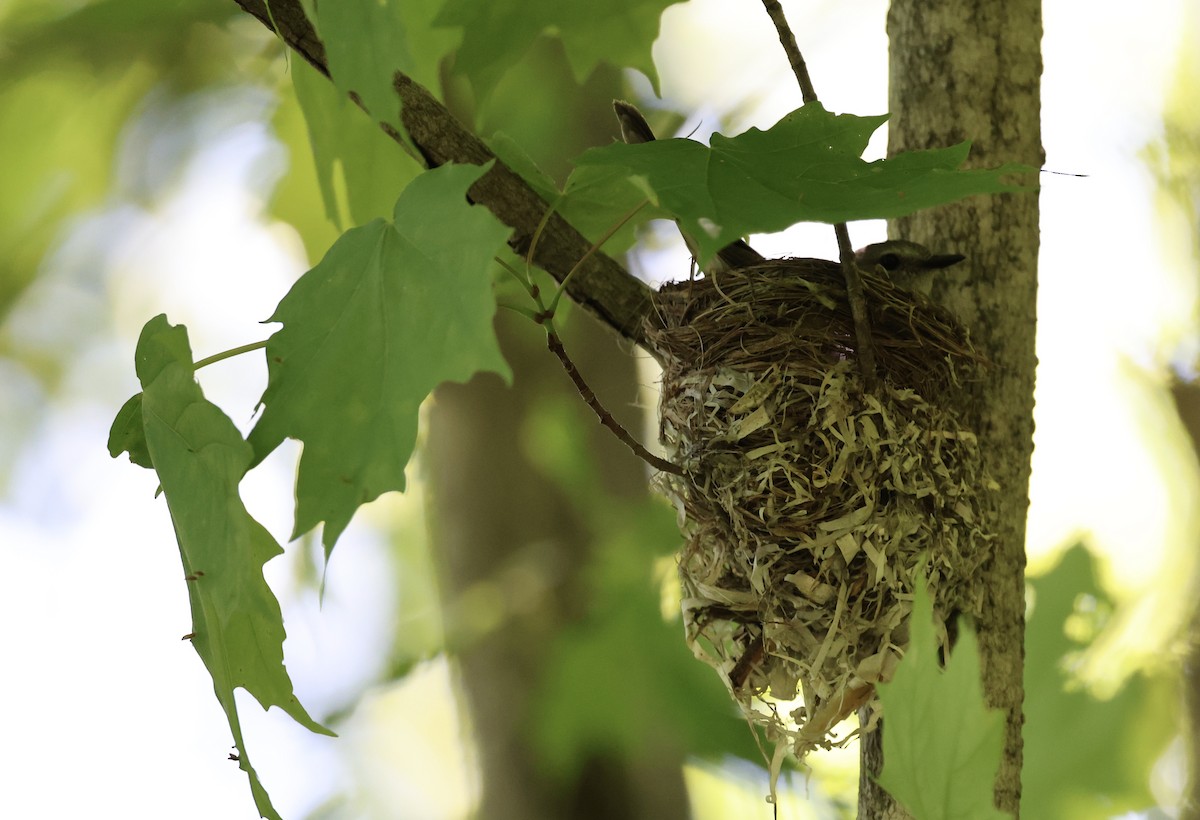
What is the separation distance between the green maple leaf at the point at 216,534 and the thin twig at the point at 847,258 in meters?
0.33

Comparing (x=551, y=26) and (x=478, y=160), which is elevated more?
(x=551, y=26)

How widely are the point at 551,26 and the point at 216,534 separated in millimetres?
514

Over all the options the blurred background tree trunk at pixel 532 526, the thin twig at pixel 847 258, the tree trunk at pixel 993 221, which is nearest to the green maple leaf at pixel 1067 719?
the blurred background tree trunk at pixel 532 526

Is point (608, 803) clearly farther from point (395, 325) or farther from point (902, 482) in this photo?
point (395, 325)

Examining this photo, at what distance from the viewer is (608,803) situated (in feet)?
5.34

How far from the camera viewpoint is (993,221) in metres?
0.80

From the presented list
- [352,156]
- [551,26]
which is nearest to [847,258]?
[551,26]

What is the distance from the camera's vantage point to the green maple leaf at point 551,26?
2.47 feet

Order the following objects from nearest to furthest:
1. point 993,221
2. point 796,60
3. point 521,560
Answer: point 796,60
point 993,221
point 521,560

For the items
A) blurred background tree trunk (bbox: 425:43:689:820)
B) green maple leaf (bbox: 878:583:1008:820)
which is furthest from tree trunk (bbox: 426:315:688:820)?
green maple leaf (bbox: 878:583:1008:820)

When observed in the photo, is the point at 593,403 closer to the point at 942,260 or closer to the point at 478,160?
the point at 478,160

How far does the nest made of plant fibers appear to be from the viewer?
2.40 ft

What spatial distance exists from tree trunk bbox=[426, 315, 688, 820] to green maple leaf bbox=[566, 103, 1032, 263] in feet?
3.55

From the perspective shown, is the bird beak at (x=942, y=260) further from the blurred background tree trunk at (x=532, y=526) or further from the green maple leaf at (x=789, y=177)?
the blurred background tree trunk at (x=532, y=526)
